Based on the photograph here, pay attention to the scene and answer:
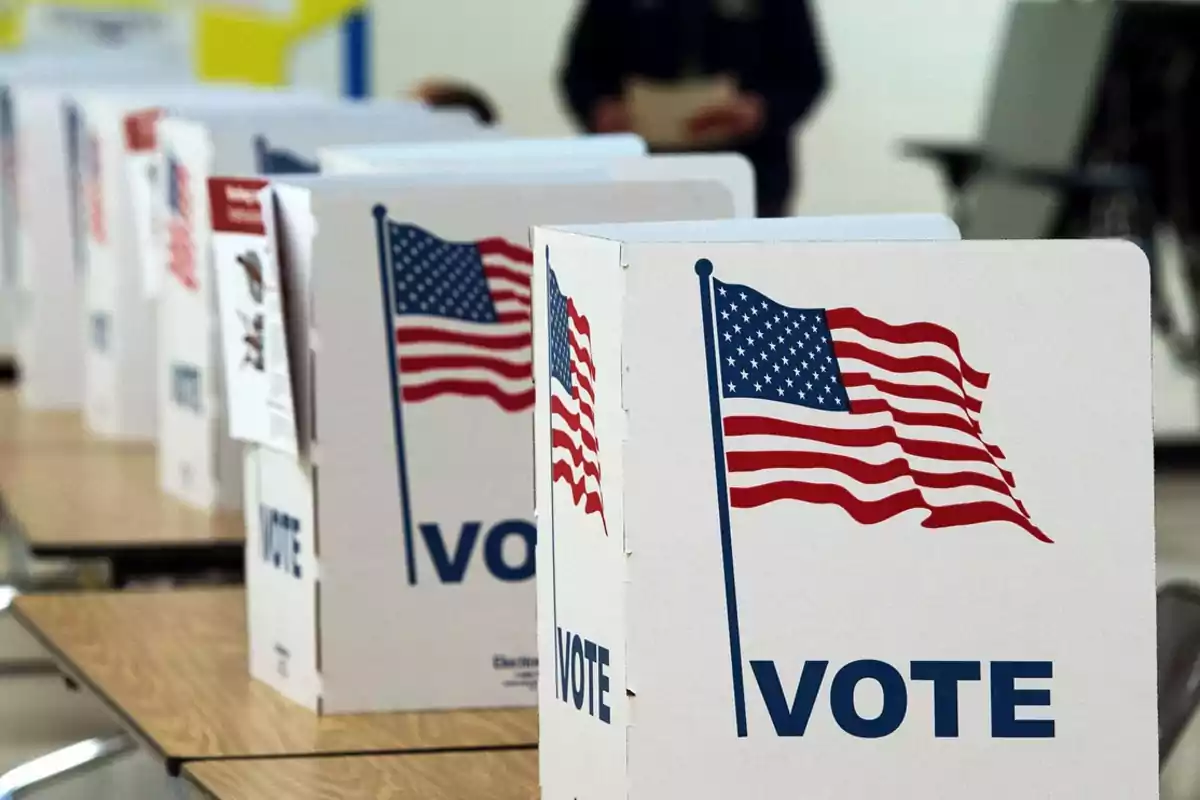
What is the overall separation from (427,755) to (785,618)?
0.46 m

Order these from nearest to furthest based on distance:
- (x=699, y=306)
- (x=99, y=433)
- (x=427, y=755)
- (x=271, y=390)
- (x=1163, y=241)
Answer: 1. (x=699, y=306)
2. (x=427, y=755)
3. (x=271, y=390)
4. (x=99, y=433)
5. (x=1163, y=241)

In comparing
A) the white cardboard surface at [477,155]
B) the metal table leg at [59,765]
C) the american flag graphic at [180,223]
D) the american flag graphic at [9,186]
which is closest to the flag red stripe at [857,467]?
the white cardboard surface at [477,155]

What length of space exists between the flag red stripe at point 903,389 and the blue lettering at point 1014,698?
13 cm

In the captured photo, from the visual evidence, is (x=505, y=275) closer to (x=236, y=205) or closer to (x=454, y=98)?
(x=236, y=205)

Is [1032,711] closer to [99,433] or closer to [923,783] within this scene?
[923,783]

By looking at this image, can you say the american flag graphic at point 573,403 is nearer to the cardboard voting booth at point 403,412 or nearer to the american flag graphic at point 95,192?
the cardboard voting booth at point 403,412

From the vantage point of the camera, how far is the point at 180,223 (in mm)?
2473

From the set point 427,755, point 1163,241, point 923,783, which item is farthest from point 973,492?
point 1163,241

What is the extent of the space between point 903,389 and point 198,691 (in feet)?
2.50

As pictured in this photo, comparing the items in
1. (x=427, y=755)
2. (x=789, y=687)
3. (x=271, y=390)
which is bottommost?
(x=427, y=755)

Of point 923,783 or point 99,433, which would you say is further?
point 99,433

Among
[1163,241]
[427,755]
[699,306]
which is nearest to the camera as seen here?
[699,306]

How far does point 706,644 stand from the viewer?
108cm

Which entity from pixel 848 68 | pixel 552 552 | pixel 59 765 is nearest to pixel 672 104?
pixel 59 765
